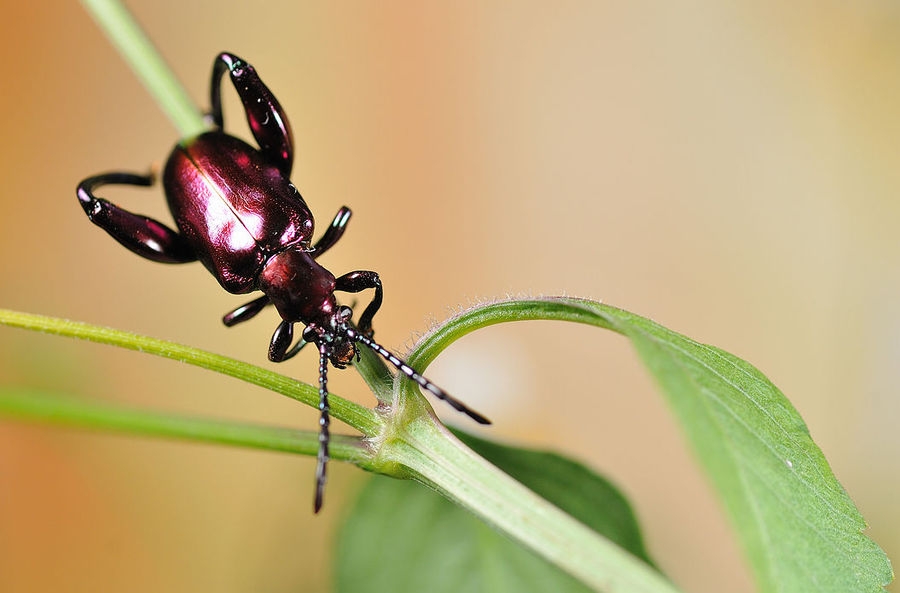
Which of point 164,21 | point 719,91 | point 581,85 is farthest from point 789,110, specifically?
point 164,21

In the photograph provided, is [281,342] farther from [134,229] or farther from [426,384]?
[426,384]

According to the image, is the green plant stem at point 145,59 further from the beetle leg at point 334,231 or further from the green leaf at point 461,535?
the green leaf at point 461,535

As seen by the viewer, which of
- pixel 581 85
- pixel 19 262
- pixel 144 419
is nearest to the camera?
pixel 144 419

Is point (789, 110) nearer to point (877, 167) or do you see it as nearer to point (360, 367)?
point (877, 167)

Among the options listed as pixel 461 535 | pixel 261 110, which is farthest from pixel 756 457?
pixel 261 110

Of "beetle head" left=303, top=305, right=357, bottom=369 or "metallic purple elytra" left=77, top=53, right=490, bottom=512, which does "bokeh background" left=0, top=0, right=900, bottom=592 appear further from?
"beetle head" left=303, top=305, right=357, bottom=369

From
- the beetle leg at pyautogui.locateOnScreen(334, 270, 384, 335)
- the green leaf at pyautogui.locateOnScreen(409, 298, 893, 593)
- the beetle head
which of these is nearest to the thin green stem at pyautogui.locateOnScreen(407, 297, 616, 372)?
the green leaf at pyautogui.locateOnScreen(409, 298, 893, 593)

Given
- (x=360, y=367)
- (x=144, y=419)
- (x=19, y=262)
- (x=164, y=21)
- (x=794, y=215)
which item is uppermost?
(x=794, y=215)
